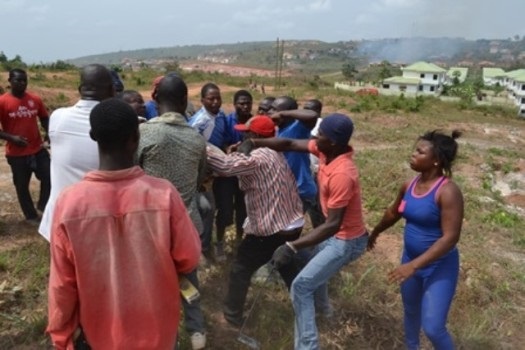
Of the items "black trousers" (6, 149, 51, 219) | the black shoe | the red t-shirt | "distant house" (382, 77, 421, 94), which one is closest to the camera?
the black shoe

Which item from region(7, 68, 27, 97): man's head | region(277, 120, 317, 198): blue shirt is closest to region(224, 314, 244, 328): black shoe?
region(277, 120, 317, 198): blue shirt

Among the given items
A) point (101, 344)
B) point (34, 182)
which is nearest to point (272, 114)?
point (101, 344)

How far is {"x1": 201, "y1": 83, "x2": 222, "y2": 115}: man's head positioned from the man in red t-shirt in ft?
5.86

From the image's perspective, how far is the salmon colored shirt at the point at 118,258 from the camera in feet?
5.51

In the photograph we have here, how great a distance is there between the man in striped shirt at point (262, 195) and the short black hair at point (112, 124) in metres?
1.12

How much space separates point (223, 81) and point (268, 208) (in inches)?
1219

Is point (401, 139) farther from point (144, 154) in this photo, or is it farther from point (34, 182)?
point (144, 154)

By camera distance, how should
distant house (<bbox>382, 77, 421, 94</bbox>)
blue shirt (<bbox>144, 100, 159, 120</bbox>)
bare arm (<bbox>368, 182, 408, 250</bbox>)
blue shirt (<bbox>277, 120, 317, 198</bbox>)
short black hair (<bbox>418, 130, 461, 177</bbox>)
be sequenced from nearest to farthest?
short black hair (<bbox>418, 130, 461, 177</bbox>), bare arm (<bbox>368, 182, 408, 250</bbox>), blue shirt (<bbox>277, 120, 317, 198</bbox>), blue shirt (<bbox>144, 100, 159, 120</bbox>), distant house (<bbox>382, 77, 421, 94</bbox>)

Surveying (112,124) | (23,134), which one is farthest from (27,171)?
(112,124)

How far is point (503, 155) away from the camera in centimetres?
1212

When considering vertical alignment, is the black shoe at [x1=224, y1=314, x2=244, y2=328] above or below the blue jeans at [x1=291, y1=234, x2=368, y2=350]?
below

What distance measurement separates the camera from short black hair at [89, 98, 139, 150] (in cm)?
167

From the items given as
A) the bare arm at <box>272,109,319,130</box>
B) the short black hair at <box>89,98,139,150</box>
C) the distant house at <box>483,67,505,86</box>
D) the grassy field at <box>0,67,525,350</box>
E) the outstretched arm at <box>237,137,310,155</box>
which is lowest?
the distant house at <box>483,67,505,86</box>

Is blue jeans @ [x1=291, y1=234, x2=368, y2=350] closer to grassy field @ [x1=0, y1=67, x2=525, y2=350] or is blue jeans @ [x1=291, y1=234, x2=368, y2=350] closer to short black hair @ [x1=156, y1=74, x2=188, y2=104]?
grassy field @ [x1=0, y1=67, x2=525, y2=350]
